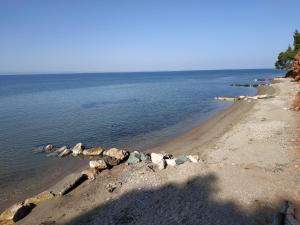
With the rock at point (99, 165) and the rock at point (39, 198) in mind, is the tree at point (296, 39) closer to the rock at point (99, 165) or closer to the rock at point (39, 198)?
the rock at point (99, 165)

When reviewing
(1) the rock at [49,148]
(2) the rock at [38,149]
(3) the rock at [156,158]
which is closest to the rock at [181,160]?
(3) the rock at [156,158]

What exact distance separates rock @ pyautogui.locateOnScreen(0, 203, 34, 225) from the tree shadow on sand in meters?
2.78

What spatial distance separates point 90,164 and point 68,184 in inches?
106

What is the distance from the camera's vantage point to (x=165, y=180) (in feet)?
45.2

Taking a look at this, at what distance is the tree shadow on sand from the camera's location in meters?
9.92

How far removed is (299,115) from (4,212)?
2658 cm

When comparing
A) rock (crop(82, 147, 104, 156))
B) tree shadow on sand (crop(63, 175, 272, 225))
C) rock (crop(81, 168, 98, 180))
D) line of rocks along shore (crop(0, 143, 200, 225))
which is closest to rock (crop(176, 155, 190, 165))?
line of rocks along shore (crop(0, 143, 200, 225))

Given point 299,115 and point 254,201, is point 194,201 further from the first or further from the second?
point 299,115

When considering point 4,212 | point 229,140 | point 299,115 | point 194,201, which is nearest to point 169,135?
point 229,140

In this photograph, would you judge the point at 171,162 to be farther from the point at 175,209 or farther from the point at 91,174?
the point at 175,209

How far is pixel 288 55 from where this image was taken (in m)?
82.9

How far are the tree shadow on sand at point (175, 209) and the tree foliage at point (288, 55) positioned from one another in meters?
78.9

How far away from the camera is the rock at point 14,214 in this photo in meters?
11.7

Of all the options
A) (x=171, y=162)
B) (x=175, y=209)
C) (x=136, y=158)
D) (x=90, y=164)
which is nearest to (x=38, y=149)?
(x=90, y=164)
